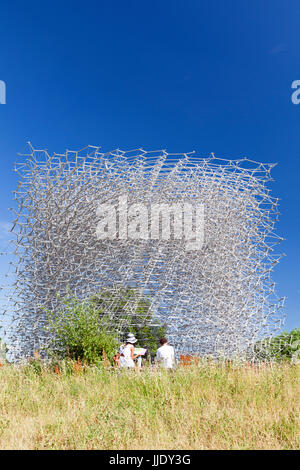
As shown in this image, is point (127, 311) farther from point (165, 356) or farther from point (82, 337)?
point (82, 337)

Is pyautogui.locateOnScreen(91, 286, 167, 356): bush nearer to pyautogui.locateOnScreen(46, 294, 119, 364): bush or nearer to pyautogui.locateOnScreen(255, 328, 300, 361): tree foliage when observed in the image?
pyautogui.locateOnScreen(46, 294, 119, 364): bush

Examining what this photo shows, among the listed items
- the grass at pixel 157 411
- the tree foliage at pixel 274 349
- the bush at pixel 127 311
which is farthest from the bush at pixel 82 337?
the tree foliage at pixel 274 349

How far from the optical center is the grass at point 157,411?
523 cm

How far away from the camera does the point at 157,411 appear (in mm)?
6344

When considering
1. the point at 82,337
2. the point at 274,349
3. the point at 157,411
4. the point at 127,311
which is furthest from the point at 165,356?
the point at 274,349

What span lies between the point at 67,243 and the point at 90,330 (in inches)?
335

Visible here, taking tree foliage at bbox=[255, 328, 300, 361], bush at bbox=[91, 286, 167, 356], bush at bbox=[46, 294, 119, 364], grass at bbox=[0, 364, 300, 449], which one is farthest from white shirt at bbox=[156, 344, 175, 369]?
tree foliage at bbox=[255, 328, 300, 361]

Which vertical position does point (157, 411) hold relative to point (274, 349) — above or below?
below

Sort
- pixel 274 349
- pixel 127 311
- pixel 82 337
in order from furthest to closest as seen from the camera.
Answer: pixel 274 349, pixel 127 311, pixel 82 337

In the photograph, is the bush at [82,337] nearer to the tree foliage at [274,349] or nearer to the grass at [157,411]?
the grass at [157,411]

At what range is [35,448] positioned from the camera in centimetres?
526

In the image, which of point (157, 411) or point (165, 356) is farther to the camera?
point (165, 356)

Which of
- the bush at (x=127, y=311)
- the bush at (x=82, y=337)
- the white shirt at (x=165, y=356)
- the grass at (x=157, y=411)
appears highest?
the bush at (x=127, y=311)

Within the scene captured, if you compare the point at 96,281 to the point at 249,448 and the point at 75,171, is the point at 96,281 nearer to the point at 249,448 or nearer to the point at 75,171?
the point at 75,171
